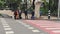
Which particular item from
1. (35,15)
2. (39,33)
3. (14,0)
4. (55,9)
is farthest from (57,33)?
(14,0)

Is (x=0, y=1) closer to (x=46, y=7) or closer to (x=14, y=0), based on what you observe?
(x=14, y=0)

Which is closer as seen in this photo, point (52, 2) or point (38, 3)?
point (38, 3)

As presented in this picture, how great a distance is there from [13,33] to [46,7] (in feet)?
145

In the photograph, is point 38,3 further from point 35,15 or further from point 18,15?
point 18,15

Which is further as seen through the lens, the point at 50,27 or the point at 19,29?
the point at 50,27

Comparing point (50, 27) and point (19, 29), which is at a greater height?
point (19, 29)

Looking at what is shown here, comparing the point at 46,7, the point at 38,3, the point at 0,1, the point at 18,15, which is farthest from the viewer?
the point at 0,1

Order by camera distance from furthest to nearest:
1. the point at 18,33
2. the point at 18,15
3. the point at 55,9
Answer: the point at 55,9, the point at 18,15, the point at 18,33

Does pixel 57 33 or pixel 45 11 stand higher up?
pixel 57 33

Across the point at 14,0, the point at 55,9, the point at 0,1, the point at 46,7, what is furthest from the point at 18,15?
the point at 0,1

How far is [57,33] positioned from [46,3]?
4096 centimetres

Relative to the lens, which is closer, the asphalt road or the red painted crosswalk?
the asphalt road

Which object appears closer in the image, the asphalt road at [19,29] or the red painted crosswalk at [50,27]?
the asphalt road at [19,29]

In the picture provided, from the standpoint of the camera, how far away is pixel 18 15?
3341cm
